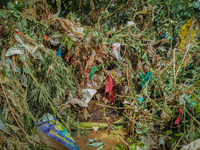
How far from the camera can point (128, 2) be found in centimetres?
316

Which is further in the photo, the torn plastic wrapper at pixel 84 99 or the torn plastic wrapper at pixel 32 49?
the torn plastic wrapper at pixel 84 99

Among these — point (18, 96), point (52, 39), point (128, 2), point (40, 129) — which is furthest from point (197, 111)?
point (128, 2)

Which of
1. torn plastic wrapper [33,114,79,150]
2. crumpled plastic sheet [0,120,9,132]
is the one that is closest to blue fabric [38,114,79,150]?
torn plastic wrapper [33,114,79,150]

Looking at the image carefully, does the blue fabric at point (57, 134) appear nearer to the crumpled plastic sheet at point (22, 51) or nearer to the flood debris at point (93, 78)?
the flood debris at point (93, 78)

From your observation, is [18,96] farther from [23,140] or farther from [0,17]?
[0,17]

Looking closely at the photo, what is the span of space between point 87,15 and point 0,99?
277 centimetres

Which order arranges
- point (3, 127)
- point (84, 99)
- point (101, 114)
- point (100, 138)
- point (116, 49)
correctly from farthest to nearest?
1. point (101, 114)
2. point (116, 49)
3. point (84, 99)
4. point (100, 138)
5. point (3, 127)

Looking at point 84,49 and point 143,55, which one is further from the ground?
point 84,49

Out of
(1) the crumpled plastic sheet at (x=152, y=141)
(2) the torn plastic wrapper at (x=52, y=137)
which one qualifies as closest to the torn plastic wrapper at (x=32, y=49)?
(2) the torn plastic wrapper at (x=52, y=137)

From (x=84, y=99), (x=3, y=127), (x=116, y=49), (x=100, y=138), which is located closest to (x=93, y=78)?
(x=84, y=99)

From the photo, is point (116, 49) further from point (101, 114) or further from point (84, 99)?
point (101, 114)

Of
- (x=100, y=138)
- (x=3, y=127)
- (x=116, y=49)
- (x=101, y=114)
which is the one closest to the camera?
(x=3, y=127)

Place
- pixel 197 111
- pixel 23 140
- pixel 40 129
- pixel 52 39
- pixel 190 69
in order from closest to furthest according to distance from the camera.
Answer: pixel 197 111
pixel 23 140
pixel 40 129
pixel 52 39
pixel 190 69

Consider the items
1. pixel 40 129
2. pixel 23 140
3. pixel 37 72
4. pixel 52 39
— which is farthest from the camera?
pixel 52 39
